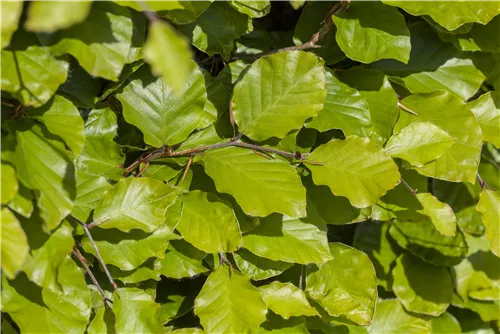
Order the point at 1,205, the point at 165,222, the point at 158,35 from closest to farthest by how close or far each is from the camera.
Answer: the point at 158,35 → the point at 1,205 → the point at 165,222

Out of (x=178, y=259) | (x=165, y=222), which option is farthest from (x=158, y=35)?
(x=178, y=259)

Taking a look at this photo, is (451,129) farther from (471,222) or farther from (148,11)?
(148,11)

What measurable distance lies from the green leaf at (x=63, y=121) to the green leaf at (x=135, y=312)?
294 millimetres

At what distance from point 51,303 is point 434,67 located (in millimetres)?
1105

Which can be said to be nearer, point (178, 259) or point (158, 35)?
point (158, 35)

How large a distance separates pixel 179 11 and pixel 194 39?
0.19 metres

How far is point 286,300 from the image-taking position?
1.18m

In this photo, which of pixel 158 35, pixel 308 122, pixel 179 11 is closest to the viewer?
pixel 158 35

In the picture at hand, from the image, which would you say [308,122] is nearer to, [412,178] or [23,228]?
[412,178]

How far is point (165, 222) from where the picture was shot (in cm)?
104

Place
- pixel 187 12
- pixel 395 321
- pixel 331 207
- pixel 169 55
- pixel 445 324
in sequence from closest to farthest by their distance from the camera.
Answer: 1. pixel 169 55
2. pixel 187 12
3. pixel 331 207
4. pixel 395 321
5. pixel 445 324

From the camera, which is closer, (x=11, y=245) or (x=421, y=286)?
(x=11, y=245)

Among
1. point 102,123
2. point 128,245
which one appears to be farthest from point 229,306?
point 102,123

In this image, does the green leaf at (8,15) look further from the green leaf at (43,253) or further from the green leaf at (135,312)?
the green leaf at (135,312)
